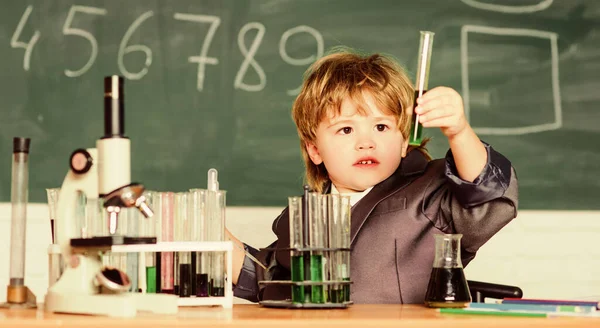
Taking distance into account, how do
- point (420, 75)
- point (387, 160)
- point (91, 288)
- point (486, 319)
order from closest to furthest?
point (486, 319) → point (91, 288) → point (420, 75) → point (387, 160)

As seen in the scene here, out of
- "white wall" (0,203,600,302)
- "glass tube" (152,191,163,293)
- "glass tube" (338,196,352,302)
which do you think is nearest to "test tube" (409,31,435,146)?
"glass tube" (338,196,352,302)

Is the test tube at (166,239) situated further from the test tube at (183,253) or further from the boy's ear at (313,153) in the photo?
the boy's ear at (313,153)

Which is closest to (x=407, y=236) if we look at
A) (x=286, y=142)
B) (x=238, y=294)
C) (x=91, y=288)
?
(x=238, y=294)

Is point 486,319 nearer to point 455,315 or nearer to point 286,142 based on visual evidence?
point 455,315

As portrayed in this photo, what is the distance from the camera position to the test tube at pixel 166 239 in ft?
4.24

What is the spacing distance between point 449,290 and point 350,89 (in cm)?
62

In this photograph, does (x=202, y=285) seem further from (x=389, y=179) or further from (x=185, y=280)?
(x=389, y=179)

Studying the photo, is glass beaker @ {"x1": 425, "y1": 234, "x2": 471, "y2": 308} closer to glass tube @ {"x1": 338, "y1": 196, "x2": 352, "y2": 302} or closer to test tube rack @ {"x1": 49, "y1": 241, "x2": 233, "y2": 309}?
glass tube @ {"x1": 338, "y1": 196, "x2": 352, "y2": 302}

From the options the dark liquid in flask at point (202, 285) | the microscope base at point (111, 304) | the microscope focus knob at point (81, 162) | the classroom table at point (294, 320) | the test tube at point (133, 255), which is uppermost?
the microscope focus knob at point (81, 162)

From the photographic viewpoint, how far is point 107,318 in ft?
3.42

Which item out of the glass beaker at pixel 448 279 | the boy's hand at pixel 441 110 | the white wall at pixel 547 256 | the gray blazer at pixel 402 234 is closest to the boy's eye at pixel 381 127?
the gray blazer at pixel 402 234

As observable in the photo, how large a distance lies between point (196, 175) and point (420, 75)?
4.37 feet

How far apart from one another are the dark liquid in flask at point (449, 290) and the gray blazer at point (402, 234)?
0.24 meters

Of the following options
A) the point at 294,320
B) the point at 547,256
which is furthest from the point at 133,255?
the point at 547,256
